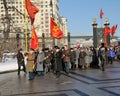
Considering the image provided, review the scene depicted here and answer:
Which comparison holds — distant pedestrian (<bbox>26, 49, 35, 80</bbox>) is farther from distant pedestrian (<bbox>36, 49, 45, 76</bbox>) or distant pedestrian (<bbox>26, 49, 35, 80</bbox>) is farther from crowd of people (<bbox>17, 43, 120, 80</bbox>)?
distant pedestrian (<bbox>36, 49, 45, 76</bbox>)

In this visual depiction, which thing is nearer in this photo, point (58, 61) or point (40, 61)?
point (58, 61)

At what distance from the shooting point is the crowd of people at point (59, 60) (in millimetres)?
20391

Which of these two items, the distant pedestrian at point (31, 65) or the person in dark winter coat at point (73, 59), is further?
the person in dark winter coat at point (73, 59)

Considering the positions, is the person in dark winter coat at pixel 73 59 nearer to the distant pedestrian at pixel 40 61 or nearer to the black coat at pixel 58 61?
the distant pedestrian at pixel 40 61

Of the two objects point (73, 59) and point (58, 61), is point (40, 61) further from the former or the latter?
point (73, 59)

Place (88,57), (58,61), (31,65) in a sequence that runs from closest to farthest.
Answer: (31,65) < (58,61) < (88,57)

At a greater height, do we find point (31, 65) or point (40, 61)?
point (40, 61)

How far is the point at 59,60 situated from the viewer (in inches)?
808

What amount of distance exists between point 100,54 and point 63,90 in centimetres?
1066

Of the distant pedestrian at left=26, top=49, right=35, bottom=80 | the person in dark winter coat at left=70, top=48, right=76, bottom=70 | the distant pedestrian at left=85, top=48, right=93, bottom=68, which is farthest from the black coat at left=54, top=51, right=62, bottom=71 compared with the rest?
the distant pedestrian at left=85, top=48, right=93, bottom=68

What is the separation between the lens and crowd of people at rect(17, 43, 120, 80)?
20391mm

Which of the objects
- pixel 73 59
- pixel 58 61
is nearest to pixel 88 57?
pixel 73 59

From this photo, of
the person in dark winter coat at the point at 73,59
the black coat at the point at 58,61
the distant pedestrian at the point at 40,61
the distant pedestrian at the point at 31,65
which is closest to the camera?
the distant pedestrian at the point at 31,65

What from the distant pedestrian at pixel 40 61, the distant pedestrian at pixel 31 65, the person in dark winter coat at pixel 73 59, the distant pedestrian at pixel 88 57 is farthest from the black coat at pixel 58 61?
the distant pedestrian at pixel 88 57
